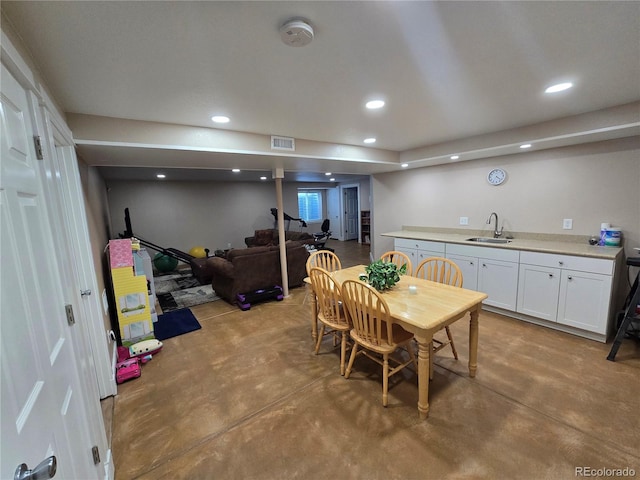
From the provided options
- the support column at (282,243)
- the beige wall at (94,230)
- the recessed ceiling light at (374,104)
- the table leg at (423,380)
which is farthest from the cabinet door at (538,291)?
the beige wall at (94,230)

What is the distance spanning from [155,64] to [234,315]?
3109 millimetres

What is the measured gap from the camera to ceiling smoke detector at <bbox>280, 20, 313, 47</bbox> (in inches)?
46.5

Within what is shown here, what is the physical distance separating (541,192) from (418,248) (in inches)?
65.9

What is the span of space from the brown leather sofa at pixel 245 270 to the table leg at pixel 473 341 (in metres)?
3.01

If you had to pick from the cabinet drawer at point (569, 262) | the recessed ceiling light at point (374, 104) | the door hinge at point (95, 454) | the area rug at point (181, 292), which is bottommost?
the area rug at point (181, 292)

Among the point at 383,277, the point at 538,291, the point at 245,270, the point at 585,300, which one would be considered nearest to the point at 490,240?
the point at 538,291

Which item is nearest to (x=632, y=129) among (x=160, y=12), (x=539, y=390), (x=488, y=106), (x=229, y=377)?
(x=488, y=106)

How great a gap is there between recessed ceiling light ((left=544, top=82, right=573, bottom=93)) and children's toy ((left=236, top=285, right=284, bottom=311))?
3.83m

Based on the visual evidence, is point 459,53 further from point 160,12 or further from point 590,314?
point 590,314

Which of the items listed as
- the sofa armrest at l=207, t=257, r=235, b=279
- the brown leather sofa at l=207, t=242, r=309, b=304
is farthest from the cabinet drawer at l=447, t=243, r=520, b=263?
the sofa armrest at l=207, t=257, r=235, b=279

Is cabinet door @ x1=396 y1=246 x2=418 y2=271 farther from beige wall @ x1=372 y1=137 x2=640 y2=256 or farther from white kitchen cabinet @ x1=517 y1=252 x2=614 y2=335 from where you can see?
white kitchen cabinet @ x1=517 y1=252 x2=614 y2=335

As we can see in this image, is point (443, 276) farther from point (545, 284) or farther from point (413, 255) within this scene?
point (413, 255)

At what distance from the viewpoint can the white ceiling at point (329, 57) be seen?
1134 millimetres

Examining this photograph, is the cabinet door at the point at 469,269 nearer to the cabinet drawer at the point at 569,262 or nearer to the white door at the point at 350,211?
the cabinet drawer at the point at 569,262
